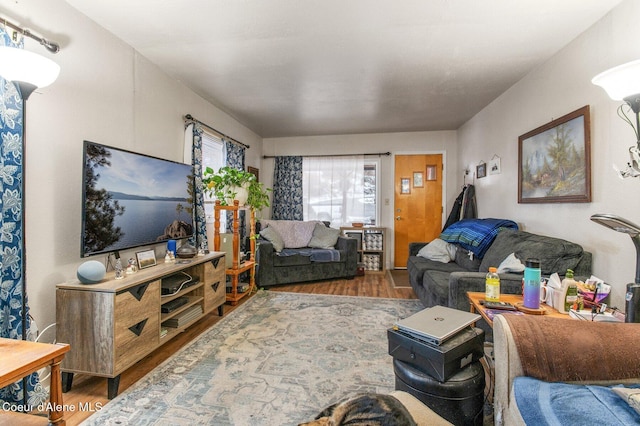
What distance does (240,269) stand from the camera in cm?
341

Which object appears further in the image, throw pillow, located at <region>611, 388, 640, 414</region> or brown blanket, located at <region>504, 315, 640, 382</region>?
brown blanket, located at <region>504, 315, 640, 382</region>

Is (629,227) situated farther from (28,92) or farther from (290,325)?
(28,92)

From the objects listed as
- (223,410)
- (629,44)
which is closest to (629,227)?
(629,44)

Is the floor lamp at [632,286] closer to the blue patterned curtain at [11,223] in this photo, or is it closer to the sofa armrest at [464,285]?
the sofa armrest at [464,285]

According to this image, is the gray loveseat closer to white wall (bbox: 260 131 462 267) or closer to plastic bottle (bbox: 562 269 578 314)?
white wall (bbox: 260 131 462 267)

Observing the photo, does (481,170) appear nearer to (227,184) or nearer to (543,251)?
(543,251)

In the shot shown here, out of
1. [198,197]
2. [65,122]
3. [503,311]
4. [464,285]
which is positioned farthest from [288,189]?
[503,311]

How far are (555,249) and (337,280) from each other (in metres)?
2.80

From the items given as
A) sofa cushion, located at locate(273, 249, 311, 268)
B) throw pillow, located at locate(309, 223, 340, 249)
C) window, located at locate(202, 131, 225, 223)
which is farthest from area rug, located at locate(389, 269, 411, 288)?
window, located at locate(202, 131, 225, 223)

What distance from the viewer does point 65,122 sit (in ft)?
6.18

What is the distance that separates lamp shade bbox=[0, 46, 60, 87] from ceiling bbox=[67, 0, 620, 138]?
0.77m

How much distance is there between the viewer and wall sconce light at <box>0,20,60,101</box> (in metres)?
1.31

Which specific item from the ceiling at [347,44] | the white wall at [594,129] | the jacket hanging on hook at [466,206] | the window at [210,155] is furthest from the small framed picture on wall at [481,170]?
the window at [210,155]

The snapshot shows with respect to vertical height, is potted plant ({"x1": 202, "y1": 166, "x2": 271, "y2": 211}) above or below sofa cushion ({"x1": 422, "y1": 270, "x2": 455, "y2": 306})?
above
